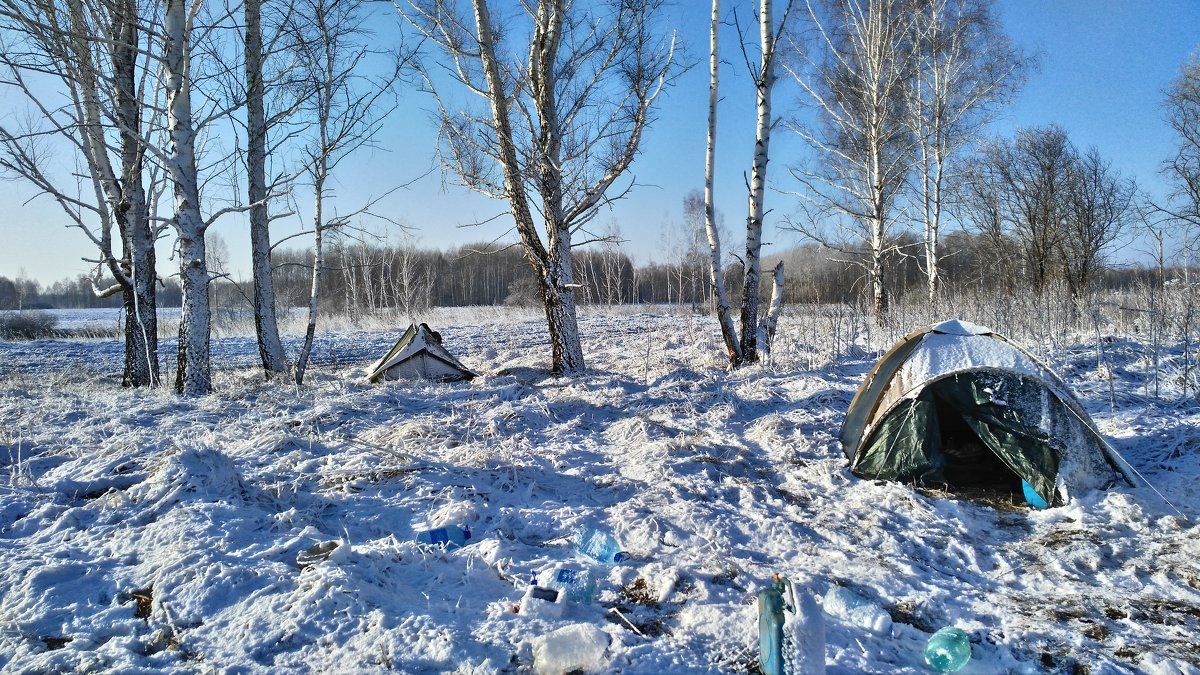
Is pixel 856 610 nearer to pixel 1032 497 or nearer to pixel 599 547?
pixel 599 547

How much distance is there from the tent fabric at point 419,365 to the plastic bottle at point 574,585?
209 inches

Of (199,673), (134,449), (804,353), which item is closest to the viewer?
(199,673)

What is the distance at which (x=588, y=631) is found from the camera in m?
2.21

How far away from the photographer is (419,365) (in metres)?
7.62

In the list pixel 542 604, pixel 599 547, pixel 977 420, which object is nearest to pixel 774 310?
pixel 977 420

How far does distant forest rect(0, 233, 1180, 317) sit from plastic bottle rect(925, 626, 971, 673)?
830 cm

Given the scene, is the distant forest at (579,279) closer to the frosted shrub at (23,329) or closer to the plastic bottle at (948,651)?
the frosted shrub at (23,329)

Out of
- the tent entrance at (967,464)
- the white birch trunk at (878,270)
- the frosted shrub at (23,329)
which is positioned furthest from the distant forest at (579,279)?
the tent entrance at (967,464)

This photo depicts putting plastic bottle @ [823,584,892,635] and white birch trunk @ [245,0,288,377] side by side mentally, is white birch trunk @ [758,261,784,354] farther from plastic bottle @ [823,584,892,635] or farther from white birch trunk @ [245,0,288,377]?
white birch trunk @ [245,0,288,377]

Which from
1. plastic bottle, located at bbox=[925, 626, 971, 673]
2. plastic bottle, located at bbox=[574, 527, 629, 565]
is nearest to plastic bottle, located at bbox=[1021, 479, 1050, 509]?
plastic bottle, located at bbox=[925, 626, 971, 673]

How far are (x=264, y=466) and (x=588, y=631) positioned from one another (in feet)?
9.86

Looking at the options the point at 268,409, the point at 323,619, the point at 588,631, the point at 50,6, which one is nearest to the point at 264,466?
the point at 268,409

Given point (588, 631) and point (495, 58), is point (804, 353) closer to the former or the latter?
point (495, 58)

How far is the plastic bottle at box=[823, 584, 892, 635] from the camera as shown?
2.33 m
